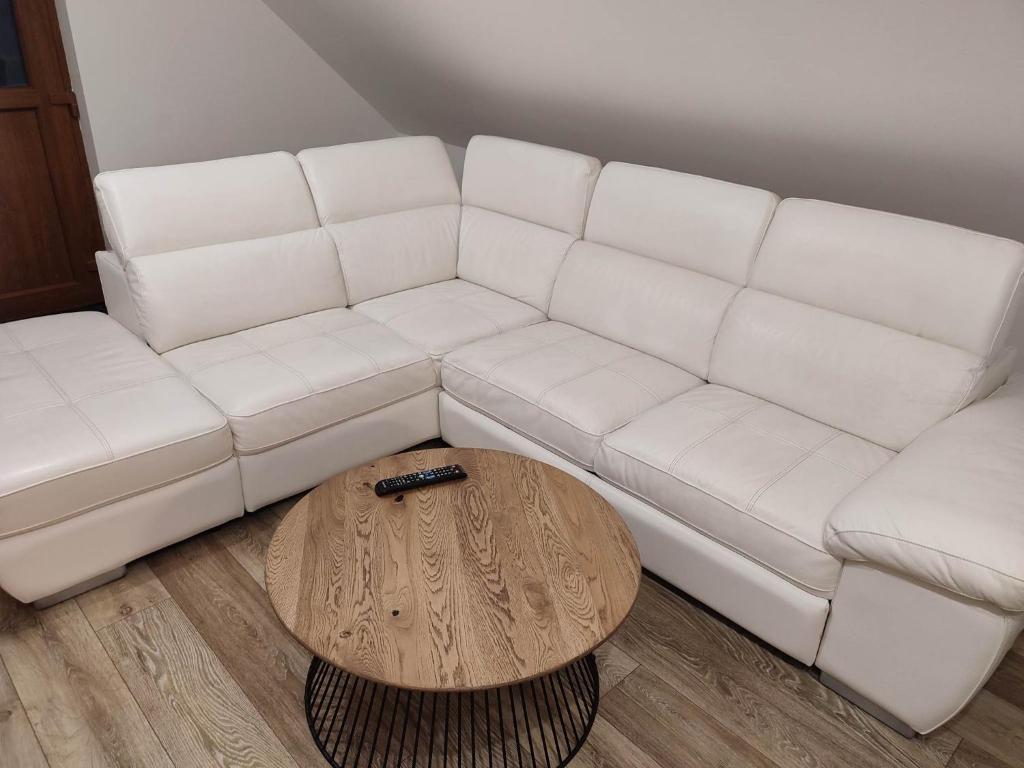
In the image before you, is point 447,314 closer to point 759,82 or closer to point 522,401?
point 522,401

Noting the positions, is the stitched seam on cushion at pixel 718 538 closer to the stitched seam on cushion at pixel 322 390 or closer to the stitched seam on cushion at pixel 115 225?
the stitched seam on cushion at pixel 322 390

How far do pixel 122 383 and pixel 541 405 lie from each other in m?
1.18

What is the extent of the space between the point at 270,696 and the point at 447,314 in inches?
54.4

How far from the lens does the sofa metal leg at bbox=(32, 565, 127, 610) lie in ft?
6.27

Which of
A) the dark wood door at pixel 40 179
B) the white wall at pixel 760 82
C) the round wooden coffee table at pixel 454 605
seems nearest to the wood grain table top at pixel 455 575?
the round wooden coffee table at pixel 454 605

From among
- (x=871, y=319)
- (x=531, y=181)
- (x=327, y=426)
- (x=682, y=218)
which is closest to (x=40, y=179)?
(x=327, y=426)

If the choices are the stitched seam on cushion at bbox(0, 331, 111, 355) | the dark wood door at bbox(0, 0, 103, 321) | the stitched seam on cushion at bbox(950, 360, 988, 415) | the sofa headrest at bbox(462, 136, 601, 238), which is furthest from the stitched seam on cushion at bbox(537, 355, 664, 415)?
the dark wood door at bbox(0, 0, 103, 321)

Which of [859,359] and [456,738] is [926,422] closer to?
[859,359]

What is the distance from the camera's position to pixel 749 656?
1817mm

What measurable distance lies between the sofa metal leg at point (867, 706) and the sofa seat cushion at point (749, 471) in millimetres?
251

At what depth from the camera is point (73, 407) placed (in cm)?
195

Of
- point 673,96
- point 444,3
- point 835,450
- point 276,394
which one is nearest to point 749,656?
point 835,450

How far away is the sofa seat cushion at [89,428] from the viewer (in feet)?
5.74

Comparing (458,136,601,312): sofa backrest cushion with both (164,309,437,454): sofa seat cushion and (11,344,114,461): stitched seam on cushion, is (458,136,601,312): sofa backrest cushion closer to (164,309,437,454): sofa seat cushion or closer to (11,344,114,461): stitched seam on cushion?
(164,309,437,454): sofa seat cushion
